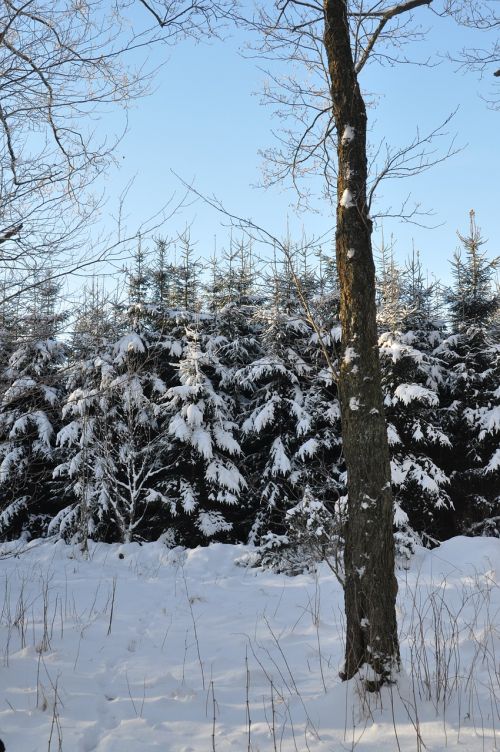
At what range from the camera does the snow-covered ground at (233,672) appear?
9.82 feet

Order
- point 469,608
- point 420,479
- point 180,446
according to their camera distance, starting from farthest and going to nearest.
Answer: point 180,446
point 420,479
point 469,608

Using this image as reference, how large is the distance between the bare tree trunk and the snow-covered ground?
11.1 inches

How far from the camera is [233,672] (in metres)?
4.07

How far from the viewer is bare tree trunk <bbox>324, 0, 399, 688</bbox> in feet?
11.5

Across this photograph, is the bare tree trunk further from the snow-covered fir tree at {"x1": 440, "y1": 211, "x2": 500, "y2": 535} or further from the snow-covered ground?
the snow-covered fir tree at {"x1": 440, "y1": 211, "x2": 500, "y2": 535}

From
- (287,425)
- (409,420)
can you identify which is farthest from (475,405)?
(287,425)

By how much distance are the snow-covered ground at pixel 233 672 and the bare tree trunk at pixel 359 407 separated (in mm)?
283

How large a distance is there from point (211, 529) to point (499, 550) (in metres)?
8.45

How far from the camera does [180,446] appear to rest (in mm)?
14930

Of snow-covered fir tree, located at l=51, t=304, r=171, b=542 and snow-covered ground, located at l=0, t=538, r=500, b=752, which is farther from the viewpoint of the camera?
snow-covered fir tree, located at l=51, t=304, r=171, b=542

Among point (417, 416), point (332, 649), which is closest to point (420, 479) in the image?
point (417, 416)

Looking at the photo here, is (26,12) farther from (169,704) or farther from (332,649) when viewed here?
(332,649)

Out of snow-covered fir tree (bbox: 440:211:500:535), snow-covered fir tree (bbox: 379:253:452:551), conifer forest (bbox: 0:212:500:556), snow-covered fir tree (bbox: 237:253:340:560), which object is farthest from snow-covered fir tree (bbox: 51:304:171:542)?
snow-covered fir tree (bbox: 440:211:500:535)

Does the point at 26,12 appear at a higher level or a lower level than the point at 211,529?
higher
